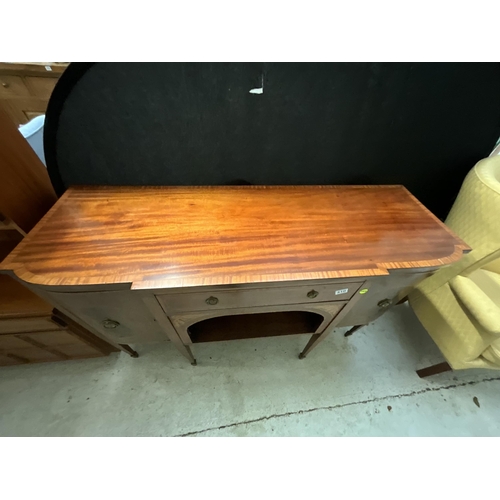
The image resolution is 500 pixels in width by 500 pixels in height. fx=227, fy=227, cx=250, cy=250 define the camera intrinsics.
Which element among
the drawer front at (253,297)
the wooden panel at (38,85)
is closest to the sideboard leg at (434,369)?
the drawer front at (253,297)

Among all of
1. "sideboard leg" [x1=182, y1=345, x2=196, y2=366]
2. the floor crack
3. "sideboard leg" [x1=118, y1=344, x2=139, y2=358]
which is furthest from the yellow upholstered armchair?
"sideboard leg" [x1=118, y1=344, x2=139, y2=358]

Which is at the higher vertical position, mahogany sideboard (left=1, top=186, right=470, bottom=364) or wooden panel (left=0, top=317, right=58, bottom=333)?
mahogany sideboard (left=1, top=186, right=470, bottom=364)

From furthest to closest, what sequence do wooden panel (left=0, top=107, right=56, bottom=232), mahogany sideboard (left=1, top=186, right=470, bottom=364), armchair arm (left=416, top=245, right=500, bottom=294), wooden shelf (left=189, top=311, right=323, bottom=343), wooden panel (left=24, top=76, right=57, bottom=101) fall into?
1. wooden panel (left=24, top=76, right=57, bottom=101)
2. wooden shelf (left=189, top=311, right=323, bottom=343)
3. armchair arm (left=416, top=245, right=500, bottom=294)
4. wooden panel (left=0, top=107, right=56, bottom=232)
5. mahogany sideboard (left=1, top=186, right=470, bottom=364)

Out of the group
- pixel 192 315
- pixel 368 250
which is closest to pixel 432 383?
pixel 368 250

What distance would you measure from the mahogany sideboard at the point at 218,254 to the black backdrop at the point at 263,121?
96 mm

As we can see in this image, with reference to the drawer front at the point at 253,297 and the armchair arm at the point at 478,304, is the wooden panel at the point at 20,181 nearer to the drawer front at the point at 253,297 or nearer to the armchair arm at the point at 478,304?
the drawer front at the point at 253,297

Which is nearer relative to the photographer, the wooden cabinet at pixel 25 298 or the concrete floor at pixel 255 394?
the wooden cabinet at pixel 25 298

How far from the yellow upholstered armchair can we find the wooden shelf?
578mm

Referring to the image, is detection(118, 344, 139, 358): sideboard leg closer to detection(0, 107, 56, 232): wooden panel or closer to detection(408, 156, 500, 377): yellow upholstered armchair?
detection(0, 107, 56, 232): wooden panel

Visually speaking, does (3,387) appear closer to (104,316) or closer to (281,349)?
(104,316)

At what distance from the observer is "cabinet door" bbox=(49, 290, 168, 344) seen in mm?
682

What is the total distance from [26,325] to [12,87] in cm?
152

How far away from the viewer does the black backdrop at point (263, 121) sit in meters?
0.74

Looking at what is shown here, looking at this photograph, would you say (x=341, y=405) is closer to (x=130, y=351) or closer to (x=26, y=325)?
(x=130, y=351)
